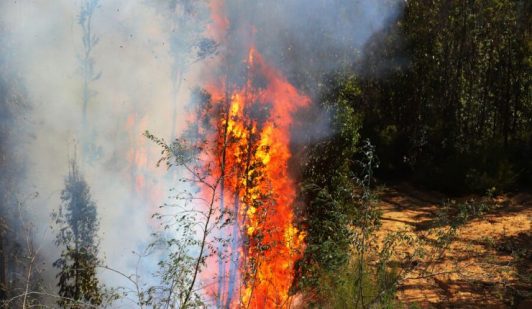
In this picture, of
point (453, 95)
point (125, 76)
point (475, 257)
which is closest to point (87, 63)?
point (125, 76)


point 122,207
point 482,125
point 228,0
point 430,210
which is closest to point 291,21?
point 228,0

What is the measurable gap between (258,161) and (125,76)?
2422mm

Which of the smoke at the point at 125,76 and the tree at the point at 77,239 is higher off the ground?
the smoke at the point at 125,76

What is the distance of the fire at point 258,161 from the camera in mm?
6574

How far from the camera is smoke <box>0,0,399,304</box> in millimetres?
6676

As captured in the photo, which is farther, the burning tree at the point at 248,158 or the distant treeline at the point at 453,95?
the distant treeline at the point at 453,95

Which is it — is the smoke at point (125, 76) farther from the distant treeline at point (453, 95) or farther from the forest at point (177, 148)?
the distant treeline at point (453, 95)

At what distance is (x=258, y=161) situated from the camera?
22.0ft

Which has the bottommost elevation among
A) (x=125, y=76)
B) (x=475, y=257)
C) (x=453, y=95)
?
(x=475, y=257)

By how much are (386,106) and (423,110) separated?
146 cm

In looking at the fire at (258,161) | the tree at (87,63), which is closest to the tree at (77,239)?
the tree at (87,63)

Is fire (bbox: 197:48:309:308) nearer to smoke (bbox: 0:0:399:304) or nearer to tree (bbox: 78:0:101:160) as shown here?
smoke (bbox: 0:0:399:304)

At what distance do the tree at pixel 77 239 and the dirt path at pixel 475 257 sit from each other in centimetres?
461

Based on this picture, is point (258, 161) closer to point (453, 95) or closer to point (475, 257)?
point (475, 257)
